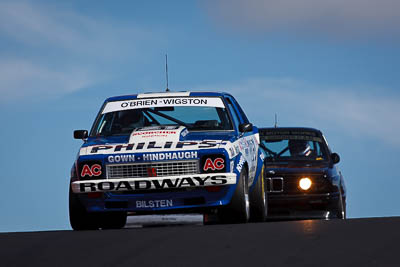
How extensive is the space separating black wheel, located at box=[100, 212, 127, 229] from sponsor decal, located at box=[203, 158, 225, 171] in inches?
57.6

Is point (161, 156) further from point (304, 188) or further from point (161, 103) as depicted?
point (304, 188)

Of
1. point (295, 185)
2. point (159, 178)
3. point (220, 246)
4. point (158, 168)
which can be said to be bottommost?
point (295, 185)

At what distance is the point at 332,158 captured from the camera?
16.6 m

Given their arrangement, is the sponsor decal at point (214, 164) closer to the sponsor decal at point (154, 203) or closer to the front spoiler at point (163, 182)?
the front spoiler at point (163, 182)

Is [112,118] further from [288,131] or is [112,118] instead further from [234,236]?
[288,131]

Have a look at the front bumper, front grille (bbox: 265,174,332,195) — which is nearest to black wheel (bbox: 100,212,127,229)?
the front bumper

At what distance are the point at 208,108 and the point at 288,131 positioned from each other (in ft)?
17.8

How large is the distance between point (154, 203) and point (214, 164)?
0.80 m

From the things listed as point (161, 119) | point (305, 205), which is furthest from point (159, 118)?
point (305, 205)

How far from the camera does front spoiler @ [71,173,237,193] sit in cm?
1052

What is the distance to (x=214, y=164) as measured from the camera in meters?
10.5

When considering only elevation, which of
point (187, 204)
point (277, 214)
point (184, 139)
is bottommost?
point (277, 214)

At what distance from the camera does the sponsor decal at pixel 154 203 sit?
10.5 meters

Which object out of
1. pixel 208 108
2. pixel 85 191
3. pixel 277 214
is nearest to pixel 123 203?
pixel 85 191
